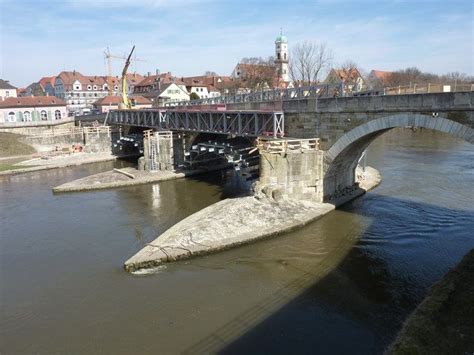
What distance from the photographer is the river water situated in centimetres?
1334

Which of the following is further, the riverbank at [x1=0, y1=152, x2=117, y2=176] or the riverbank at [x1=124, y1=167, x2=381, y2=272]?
the riverbank at [x1=0, y1=152, x2=117, y2=176]

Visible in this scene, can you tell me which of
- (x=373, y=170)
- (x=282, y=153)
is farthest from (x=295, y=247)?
(x=373, y=170)

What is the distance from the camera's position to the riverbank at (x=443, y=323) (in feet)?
36.3

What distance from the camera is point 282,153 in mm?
24344

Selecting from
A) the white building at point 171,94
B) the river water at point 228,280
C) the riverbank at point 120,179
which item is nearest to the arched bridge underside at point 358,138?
the river water at point 228,280

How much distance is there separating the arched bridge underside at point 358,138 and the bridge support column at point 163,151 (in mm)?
18869

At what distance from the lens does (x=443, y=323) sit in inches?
478

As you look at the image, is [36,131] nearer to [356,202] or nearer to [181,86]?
[181,86]

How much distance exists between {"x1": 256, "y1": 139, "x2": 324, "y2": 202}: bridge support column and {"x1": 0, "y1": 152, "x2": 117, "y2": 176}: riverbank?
31.1 metres

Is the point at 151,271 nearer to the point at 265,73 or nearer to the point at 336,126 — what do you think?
the point at 336,126

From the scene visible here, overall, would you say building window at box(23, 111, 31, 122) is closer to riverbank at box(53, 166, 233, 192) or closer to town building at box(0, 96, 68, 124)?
town building at box(0, 96, 68, 124)

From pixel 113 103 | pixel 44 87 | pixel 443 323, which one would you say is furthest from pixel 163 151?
pixel 44 87

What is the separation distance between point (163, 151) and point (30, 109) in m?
46.4

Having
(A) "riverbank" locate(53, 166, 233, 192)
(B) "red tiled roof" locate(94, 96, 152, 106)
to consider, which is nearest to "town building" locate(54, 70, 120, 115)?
(B) "red tiled roof" locate(94, 96, 152, 106)
